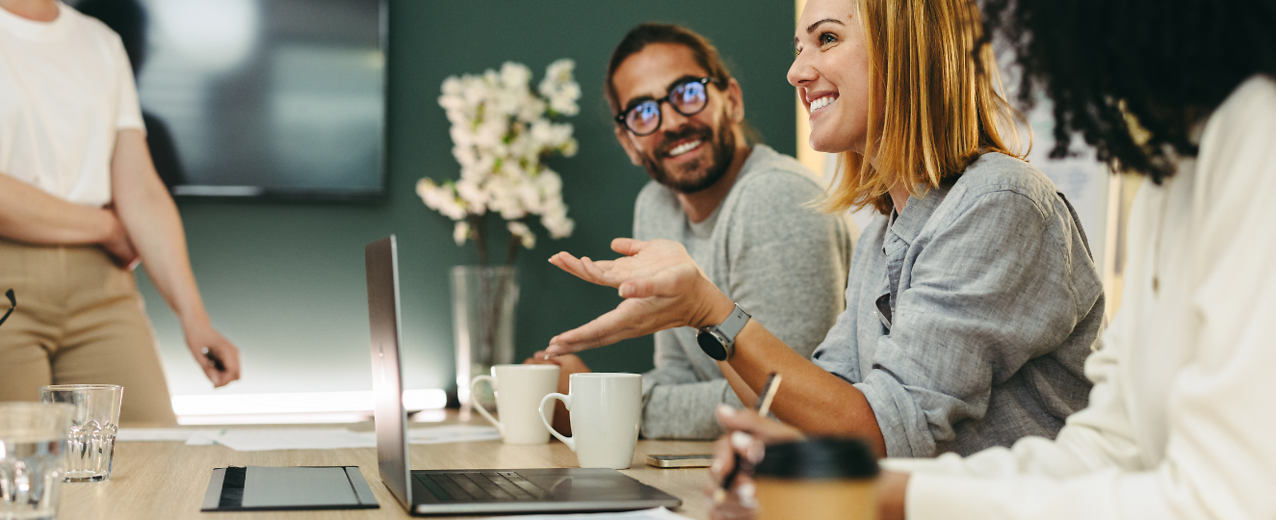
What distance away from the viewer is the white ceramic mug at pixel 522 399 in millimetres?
1288

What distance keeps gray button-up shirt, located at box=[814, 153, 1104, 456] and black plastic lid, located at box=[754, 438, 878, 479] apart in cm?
58

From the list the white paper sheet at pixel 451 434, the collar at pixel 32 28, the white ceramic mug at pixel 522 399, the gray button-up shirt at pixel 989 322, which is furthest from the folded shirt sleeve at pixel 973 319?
the collar at pixel 32 28

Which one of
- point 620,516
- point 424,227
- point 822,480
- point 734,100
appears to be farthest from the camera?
point 424,227

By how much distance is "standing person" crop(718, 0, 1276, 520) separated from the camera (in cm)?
51

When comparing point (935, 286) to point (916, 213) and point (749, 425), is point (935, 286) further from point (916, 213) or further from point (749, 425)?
point (749, 425)

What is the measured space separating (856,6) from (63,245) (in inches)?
68.2

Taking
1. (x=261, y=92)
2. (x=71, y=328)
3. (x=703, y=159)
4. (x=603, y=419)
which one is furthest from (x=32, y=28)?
(x=603, y=419)

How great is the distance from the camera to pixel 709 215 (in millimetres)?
1985

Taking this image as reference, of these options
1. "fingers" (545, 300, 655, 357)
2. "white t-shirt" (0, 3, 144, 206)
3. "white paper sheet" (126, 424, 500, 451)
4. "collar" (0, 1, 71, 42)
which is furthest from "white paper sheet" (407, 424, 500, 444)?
"collar" (0, 1, 71, 42)

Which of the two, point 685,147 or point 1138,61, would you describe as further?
point 685,147

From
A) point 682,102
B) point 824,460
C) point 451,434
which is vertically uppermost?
point 682,102

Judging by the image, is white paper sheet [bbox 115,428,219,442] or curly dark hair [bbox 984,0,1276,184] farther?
white paper sheet [bbox 115,428,219,442]

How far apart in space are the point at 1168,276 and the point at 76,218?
6.81 ft

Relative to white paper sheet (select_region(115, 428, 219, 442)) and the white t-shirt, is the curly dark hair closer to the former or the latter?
white paper sheet (select_region(115, 428, 219, 442))
